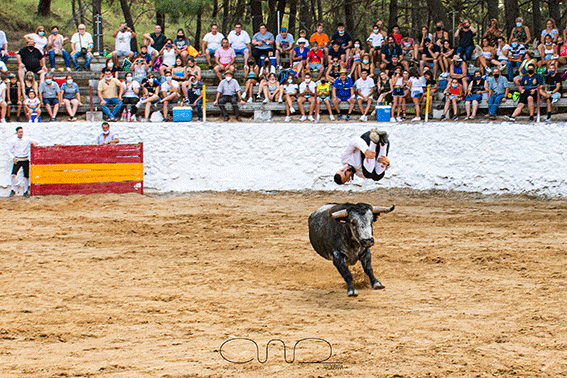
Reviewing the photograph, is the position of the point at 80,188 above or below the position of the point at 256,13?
below

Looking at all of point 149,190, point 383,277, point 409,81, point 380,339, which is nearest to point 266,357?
point 380,339

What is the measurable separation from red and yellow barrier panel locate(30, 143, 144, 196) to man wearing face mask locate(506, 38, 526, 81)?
10581mm

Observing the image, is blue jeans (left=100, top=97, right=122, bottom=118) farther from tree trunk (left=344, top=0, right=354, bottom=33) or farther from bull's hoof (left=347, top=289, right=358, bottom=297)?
bull's hoof (left=347, top=289, right=358, bottom=297)

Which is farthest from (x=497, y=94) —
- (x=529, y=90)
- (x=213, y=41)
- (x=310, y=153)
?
(x=213, y=41)

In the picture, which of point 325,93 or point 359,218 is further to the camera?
point 325,93

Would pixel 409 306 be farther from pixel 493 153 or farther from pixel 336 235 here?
pixel 493 153

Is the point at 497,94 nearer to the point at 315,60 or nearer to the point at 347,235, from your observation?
the point at 315,60

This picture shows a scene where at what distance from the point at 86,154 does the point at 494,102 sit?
11078 millimetres

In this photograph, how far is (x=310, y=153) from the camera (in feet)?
55.7

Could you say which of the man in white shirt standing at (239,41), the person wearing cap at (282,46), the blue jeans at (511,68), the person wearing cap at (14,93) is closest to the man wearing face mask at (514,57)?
the blue jeans at (511,68)

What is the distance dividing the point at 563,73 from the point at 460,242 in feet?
27.3

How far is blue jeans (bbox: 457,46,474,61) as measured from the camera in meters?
18.7

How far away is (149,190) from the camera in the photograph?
55.9 feet
